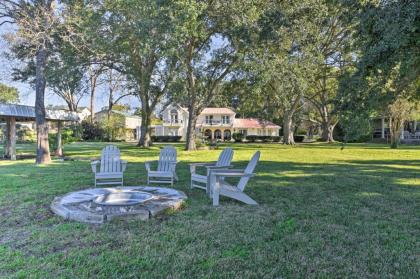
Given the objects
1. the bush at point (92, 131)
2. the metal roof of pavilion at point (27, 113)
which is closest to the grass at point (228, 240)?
the metal roof of pavilion at point (27, 113)

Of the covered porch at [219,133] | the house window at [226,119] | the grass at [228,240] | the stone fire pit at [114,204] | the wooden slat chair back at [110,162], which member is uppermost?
the house window at [226,119]

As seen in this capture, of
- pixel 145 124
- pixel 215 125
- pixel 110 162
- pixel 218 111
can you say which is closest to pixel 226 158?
pixel 110 162

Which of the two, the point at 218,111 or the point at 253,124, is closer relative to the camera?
the point at 218,111

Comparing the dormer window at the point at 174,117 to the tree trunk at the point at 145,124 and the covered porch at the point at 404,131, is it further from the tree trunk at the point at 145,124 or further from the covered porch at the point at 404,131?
the covered porch at the point at 404,131

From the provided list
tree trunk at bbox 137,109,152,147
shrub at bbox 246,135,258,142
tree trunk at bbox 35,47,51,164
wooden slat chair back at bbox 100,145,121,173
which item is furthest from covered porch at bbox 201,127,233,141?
wooden slat chair back at bbox 100,145,121,173

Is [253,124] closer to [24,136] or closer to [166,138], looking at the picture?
[166,138]

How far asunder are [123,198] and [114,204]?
24.2 inches

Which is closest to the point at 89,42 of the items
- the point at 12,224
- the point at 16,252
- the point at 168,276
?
the point at 12,224

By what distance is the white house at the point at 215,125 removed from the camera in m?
50.5

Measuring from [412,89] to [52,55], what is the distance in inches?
754

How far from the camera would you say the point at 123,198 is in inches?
236

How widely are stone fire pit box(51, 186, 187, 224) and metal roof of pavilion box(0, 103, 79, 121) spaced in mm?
9753

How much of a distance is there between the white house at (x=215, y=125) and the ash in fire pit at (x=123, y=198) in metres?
43.9

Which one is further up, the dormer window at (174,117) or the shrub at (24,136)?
the dormer window at (174,117)
